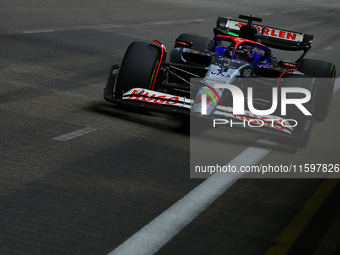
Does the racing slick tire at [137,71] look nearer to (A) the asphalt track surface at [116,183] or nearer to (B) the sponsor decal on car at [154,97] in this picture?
(B) the sponsor decal on car at [154,97]

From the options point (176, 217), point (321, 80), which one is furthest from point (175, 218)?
point (321, 80)

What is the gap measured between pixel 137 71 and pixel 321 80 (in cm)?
312

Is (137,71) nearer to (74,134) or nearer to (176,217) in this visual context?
(74,134)

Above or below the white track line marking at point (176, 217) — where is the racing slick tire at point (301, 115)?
above

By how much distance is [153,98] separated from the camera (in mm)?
6953

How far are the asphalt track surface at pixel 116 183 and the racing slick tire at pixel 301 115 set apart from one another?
17 centimetres

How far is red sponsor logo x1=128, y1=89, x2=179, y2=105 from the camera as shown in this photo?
6871 mm

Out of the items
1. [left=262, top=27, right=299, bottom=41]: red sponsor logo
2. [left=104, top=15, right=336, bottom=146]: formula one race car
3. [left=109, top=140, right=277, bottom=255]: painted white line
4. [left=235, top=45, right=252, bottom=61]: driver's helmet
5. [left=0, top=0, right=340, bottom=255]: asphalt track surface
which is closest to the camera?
[left=109, top=140, right=277, bottom=255]: painted white line

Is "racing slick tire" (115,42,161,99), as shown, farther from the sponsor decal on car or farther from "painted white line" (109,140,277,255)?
"painted white line" (109,140,277,255)

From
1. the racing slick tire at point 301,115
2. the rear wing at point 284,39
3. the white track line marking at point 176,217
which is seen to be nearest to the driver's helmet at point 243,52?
the rear wing at point 284,39

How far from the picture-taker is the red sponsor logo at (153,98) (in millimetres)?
6871

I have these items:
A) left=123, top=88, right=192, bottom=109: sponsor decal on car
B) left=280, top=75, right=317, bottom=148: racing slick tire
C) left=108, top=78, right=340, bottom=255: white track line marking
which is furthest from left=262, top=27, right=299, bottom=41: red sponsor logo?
left=108, top=78, right=340, bottom=255: white track line marking

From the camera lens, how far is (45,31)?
1388 cm

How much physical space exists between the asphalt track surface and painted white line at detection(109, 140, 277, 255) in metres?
0.02
